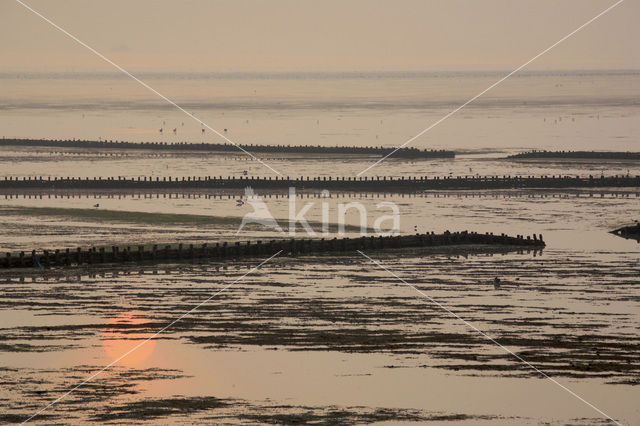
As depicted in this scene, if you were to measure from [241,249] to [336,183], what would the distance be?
52232 millimetres

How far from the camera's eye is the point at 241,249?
7188 cm

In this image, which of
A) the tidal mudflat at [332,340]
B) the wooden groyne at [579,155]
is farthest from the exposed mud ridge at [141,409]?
the wooden groyne at [579,155]

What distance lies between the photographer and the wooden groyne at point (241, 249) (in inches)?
2613

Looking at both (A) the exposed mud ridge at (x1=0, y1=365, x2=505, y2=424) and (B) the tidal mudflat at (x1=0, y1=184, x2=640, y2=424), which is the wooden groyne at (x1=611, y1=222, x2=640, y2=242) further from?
(A) the exposed mud ridge at (x1=0, y1=365, x2=505, y2=424)

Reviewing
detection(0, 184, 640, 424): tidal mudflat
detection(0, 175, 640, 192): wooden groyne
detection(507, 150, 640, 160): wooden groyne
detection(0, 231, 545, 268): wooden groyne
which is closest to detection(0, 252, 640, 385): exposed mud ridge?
detection(0, 184, 640, 424): tidal mudflat

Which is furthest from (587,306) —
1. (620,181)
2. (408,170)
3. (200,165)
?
(200,165)

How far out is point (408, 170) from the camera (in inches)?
5694

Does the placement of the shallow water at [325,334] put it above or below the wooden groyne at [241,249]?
below

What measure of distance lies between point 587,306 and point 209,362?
19429mm

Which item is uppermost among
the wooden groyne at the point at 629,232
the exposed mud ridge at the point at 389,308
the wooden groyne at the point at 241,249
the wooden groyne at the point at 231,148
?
the wooden groyne at the point at 231,148

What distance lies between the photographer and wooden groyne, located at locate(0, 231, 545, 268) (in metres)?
66.4

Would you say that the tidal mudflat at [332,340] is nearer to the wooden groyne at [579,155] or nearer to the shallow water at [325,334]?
the shallow water at [325,334]

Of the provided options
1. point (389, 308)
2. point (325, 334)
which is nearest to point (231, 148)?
point (389, 308)

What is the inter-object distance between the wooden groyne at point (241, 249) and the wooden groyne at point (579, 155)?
261ft
